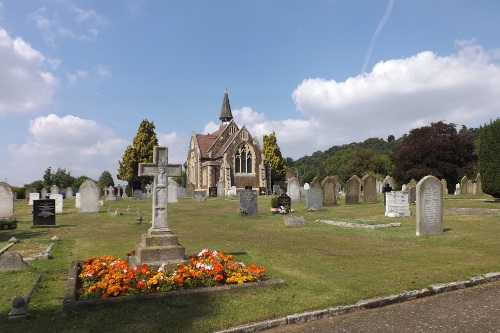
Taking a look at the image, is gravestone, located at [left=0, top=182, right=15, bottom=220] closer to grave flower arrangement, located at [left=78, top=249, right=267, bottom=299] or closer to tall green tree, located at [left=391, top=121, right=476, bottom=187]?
grave flower arrangement, located at [left=78, top=249, right=267, bottom=299]

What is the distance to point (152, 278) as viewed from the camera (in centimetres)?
626

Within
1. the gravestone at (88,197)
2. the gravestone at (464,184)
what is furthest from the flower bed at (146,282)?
the gravestone at (464,184)

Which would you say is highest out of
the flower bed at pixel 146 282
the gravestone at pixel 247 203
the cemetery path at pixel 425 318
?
the gravestone at pixel 247 203

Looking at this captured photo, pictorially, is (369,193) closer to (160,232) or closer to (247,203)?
(247,203)

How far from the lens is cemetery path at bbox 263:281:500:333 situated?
486 centimetres

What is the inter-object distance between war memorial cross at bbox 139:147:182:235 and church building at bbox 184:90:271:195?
44.3 m

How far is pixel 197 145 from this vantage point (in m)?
61.6

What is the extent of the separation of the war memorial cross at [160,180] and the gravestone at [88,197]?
635 inches

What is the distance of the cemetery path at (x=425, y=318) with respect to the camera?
486 centimetres

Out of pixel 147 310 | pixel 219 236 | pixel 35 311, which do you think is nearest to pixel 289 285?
pixel 147 310

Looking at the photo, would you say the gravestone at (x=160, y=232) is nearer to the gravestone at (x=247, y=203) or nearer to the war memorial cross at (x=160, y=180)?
the war memorial cross at (x=160, y=180)

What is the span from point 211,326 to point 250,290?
63.4 inches

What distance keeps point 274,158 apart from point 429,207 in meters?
57.0

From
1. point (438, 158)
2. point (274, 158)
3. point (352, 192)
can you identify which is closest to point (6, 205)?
point (352, 192)
